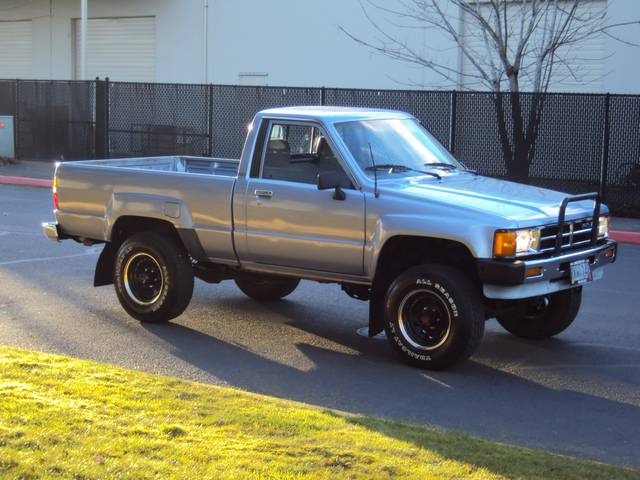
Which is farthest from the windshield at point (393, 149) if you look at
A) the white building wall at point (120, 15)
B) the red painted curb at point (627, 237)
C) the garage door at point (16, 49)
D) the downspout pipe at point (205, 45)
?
the garage door at point (16, 49)

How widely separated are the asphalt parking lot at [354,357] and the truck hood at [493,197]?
1.21m

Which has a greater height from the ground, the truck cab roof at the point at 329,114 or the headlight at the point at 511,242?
the truck cab roof at the point at 329,114

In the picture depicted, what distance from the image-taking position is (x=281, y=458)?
4777mm

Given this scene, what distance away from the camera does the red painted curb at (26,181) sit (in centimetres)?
2333

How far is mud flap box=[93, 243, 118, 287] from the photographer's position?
30.9ft

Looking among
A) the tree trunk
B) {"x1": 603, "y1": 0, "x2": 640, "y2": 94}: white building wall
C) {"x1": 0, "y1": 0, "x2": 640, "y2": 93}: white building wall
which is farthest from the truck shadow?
{"x1": 0, "y1": 0, "x2": 640, "y2": 93}: white building wall

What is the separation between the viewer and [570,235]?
302 inches

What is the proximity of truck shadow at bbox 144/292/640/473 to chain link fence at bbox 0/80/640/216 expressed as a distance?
1162 cm

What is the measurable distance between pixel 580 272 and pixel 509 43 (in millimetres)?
18271

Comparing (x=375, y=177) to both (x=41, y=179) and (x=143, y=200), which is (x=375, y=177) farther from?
(x=41, y=179)

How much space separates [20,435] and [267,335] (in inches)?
154

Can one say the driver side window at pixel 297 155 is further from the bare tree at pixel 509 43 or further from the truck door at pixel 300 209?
the bare tree at pixel 509 43

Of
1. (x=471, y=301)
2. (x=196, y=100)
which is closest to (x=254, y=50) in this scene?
(x=196, y=100)

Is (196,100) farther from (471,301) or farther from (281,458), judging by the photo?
(281,458)
